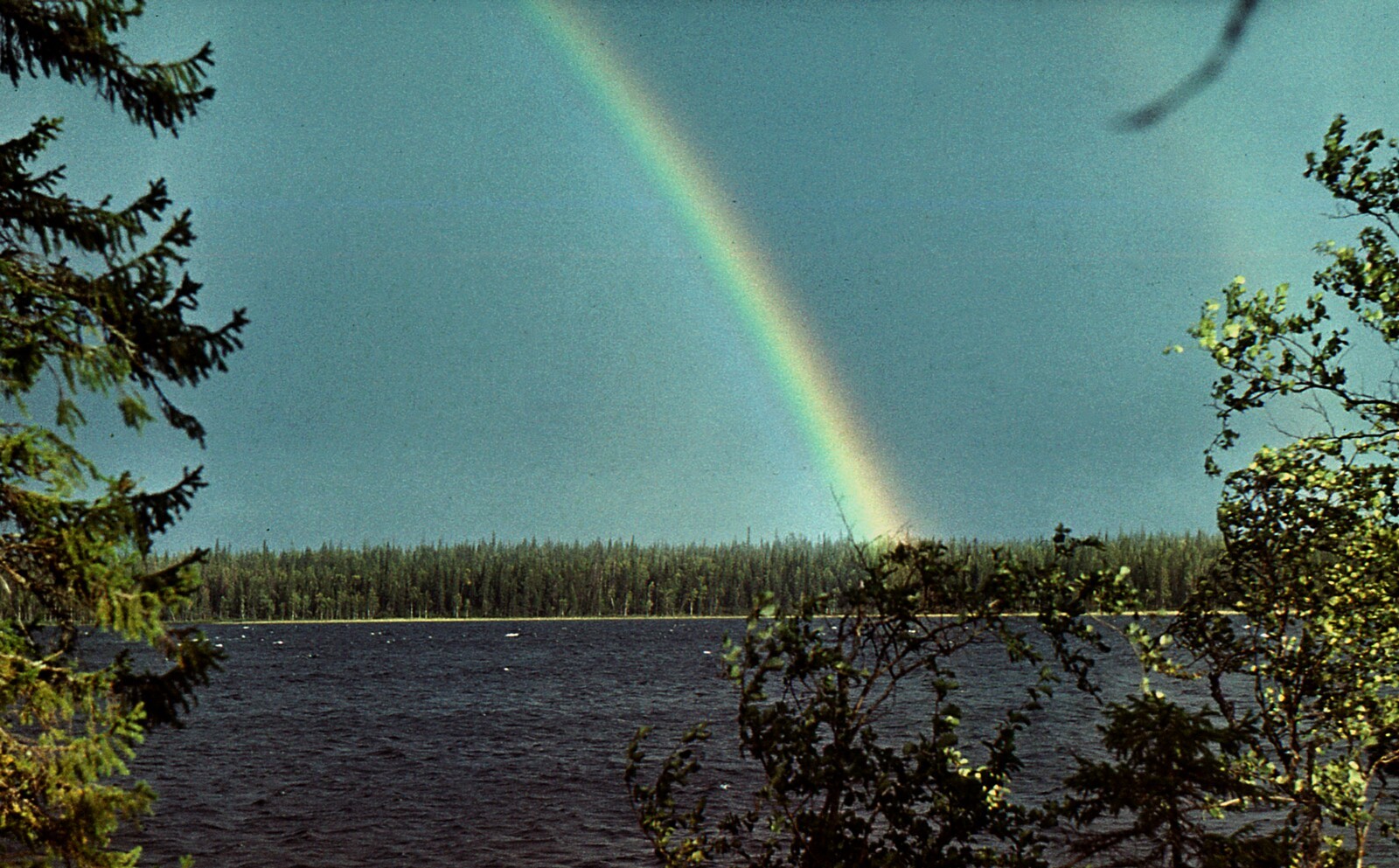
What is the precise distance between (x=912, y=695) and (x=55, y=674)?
95.6 metres

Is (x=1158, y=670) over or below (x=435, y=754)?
over

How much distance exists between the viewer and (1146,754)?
7.66m

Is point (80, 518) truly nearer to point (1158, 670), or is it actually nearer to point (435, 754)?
point (1158, 670)

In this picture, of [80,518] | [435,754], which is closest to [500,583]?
[435,754]

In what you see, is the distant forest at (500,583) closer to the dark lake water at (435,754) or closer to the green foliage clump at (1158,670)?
the dark lake water at (435,754)

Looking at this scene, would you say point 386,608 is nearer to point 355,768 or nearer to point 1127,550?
point 1127,550

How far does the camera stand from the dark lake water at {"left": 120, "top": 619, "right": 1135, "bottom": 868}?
42781 millimetres

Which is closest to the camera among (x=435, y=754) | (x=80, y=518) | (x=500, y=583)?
(x=80, y=518)

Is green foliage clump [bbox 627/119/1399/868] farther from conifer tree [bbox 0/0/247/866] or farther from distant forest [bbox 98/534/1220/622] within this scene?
distant forest [bbox 98/534/1220/622]

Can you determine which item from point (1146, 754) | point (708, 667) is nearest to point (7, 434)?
point (1146, 754)

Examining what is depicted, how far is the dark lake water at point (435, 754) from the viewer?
42.8 m

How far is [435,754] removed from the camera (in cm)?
6794

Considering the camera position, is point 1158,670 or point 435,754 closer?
point 1158,670

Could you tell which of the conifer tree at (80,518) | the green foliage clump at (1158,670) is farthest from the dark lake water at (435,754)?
the conifer tree at (80,518)
